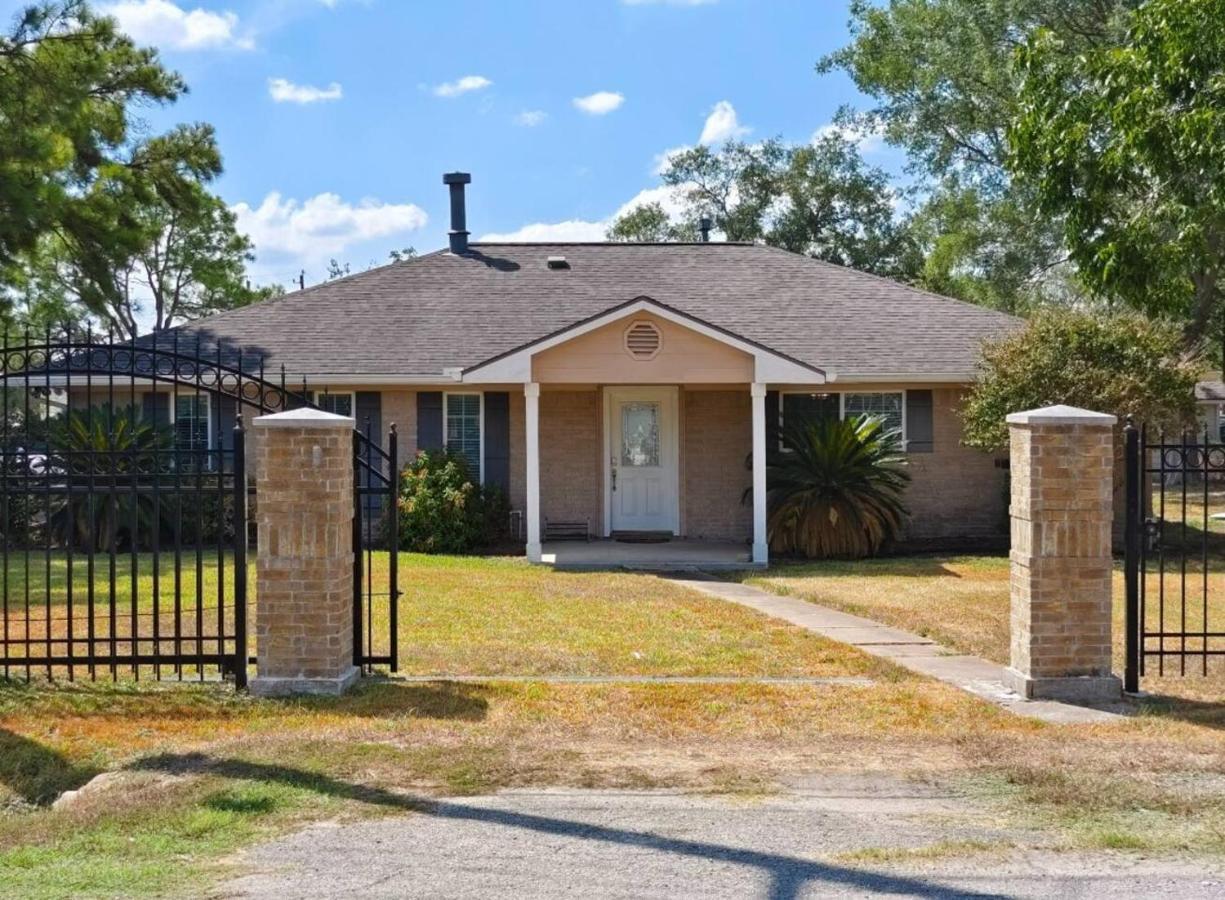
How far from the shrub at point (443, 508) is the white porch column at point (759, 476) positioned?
161 inches

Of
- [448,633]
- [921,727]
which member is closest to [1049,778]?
[921,727]

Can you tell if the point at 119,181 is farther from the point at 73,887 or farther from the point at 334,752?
the point at 73,887

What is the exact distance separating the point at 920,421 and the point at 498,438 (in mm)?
6329

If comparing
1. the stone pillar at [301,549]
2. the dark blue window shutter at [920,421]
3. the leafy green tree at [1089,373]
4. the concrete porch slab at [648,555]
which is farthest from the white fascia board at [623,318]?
the stone pillar at [301,549]

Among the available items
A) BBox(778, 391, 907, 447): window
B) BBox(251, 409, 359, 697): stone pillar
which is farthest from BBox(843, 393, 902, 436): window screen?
BBox(251, 409, 359, 697): stone pillar

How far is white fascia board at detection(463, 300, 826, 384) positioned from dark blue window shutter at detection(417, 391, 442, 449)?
2.65 metres

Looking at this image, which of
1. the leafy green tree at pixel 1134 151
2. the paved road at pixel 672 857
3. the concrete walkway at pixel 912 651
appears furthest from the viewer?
the leafy green tree at pixel 1134 151

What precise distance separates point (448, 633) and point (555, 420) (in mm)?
9363

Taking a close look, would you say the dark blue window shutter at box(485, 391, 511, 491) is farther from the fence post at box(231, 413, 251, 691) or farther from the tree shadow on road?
the tree shadow on road

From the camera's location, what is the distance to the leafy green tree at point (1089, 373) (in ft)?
58.2

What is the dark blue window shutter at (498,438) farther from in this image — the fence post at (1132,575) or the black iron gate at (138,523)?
the fence post at (1132,575)

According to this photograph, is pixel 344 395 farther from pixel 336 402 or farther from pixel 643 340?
pixel 643 340

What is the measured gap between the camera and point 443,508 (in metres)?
19.3

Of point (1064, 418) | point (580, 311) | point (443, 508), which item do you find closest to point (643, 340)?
point (443, 508)
